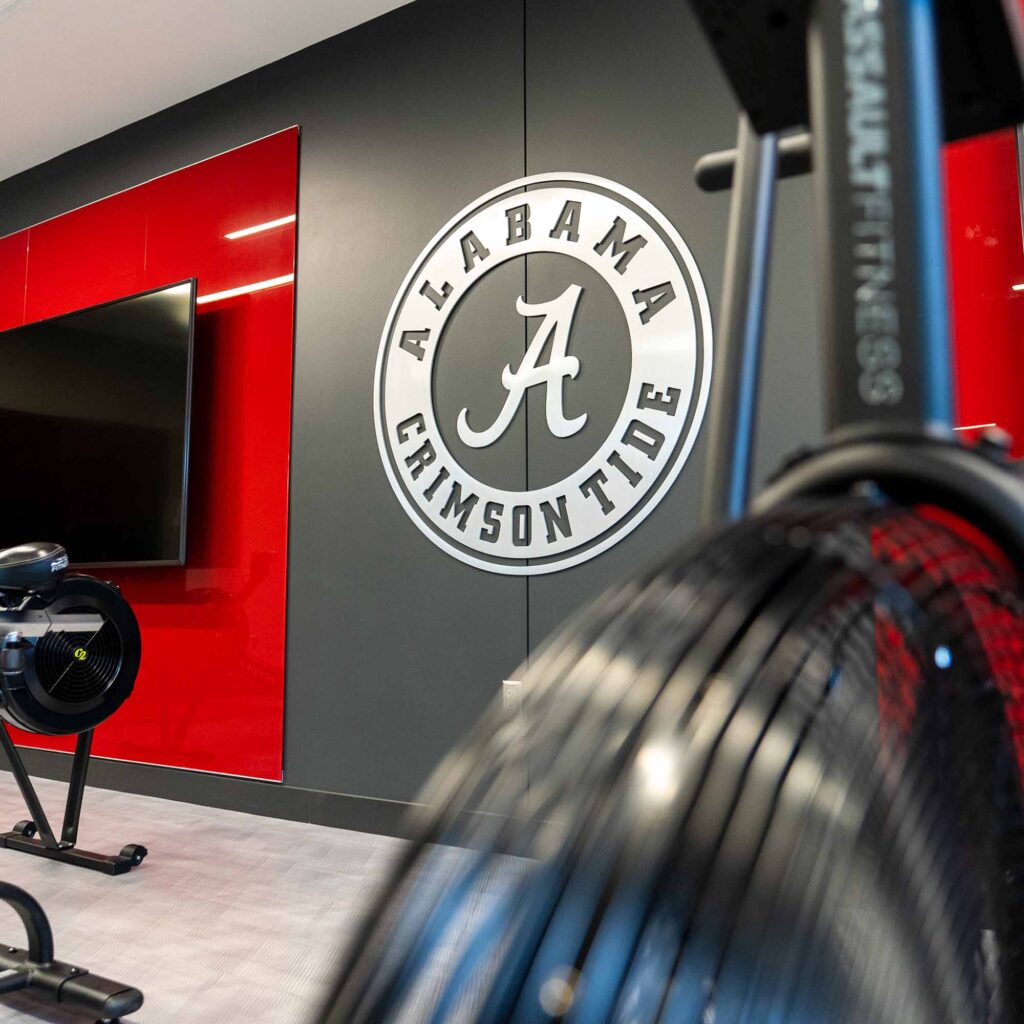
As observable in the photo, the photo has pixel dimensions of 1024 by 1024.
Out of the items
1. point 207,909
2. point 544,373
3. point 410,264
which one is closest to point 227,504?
point 410,264

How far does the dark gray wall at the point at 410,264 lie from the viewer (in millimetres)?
2670

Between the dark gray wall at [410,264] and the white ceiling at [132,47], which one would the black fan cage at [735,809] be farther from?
the white ceiling at [132,47]

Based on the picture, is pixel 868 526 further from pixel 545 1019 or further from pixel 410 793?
pixel 410 793

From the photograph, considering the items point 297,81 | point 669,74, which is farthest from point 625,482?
point 297,81

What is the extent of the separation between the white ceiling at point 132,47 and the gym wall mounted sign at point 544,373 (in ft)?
3.32

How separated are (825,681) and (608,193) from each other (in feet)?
9.13

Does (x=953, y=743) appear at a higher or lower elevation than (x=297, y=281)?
lower

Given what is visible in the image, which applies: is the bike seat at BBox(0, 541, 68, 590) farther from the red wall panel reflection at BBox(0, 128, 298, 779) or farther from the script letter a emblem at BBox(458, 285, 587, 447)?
the script letter a emblem at BBox(458, 285, 587, 447)

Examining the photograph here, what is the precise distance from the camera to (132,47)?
3.50 metres

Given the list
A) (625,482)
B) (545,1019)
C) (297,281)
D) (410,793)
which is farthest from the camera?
(297,281)

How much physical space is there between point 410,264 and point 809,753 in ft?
10.3

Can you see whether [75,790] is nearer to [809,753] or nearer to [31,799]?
[31,799]

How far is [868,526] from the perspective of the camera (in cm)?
23

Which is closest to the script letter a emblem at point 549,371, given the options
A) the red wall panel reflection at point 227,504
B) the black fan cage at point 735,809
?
the red wall panel reflection at point 227,504
